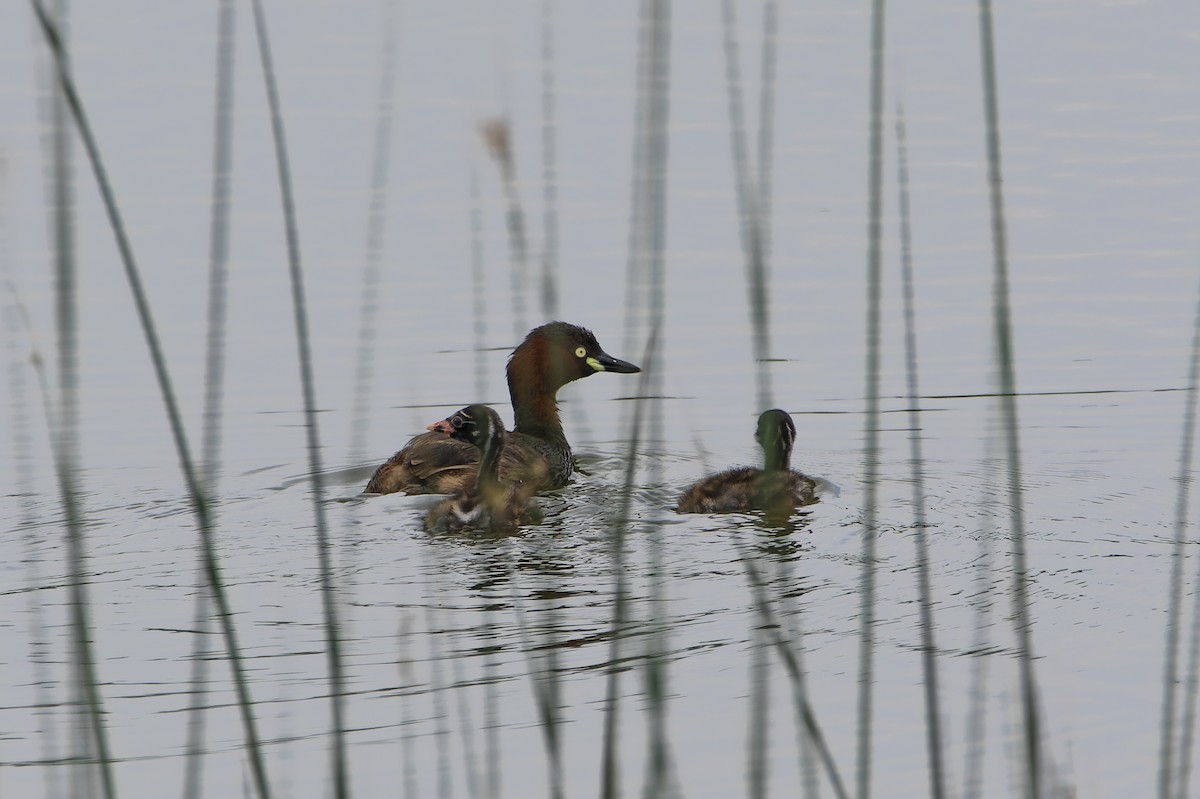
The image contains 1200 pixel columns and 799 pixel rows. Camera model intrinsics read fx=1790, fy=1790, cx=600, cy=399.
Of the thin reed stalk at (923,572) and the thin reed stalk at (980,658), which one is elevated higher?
the thin reed stalk at (923,572)

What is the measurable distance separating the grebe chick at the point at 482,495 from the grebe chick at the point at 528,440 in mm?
117

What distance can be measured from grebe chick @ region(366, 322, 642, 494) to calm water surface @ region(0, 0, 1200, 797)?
0.66 ft

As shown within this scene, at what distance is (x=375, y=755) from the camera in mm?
4199

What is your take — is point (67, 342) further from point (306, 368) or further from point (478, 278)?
point (478, 278)

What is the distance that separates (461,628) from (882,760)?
1398 mm

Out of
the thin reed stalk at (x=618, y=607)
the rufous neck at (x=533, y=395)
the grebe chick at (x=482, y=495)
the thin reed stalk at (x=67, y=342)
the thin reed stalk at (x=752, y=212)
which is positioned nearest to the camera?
the thin reed stalk at (x=67, y=342)

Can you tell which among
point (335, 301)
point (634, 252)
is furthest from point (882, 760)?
point (335, 301)

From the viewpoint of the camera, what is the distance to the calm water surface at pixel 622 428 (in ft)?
14.4

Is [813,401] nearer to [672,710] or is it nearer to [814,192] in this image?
[814,192]

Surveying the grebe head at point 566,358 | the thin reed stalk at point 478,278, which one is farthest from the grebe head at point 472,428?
the thin reed stalk at point 478,278

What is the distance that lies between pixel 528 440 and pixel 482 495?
1509 millimetres

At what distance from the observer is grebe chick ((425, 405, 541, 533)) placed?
6.50 metres

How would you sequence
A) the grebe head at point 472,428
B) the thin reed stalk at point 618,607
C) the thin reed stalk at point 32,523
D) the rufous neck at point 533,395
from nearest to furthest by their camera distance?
the thin reed stalk at point 618,607
the thin reed stalk at point 32,523
the grebe head at point 472,428
the rufous neck at point 533,395

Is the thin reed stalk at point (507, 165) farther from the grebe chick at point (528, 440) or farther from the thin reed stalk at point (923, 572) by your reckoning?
the grebe chick at point (528, 440)
